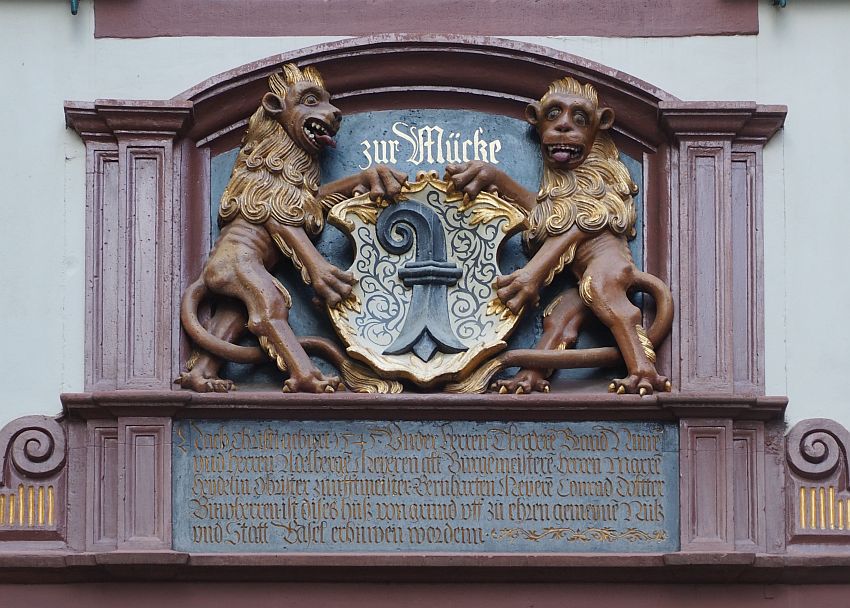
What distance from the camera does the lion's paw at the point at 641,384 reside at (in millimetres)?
12758

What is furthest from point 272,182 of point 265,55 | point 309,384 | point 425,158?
point 309,384

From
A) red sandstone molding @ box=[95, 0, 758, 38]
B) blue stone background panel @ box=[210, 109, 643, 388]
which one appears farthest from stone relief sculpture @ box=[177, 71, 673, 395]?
red sandstone molding @ box=[95, 0, 758, 38]

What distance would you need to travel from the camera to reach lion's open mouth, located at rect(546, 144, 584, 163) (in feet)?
43.0

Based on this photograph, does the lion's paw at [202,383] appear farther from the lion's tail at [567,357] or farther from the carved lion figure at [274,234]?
the lion's tail at [567,357]

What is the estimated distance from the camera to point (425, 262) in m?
13.1

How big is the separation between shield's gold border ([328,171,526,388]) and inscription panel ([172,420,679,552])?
251mm

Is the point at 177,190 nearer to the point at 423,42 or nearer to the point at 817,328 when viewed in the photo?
the point at 423,42

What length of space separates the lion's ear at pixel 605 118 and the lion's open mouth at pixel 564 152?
19 centimetres

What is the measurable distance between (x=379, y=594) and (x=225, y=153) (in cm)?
237

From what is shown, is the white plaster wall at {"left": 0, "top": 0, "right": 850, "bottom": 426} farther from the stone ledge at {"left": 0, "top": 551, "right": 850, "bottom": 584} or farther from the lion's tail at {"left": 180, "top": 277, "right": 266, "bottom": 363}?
the stone ledge at {"left": 0, "top": 551, "right": 850, "bottom": 584}

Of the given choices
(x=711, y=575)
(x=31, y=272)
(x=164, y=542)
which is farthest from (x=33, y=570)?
(x=711, y=575)

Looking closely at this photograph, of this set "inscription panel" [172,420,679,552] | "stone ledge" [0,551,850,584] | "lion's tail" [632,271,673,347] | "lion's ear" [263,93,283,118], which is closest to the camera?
"stone ledge" [0,551,850,584]

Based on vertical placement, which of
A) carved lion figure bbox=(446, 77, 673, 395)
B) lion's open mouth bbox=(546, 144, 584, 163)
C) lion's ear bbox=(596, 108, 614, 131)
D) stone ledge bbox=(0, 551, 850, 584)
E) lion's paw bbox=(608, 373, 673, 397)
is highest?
lion's ear bbox=(596, 108, 614, 131)

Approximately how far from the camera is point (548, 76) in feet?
43.7
